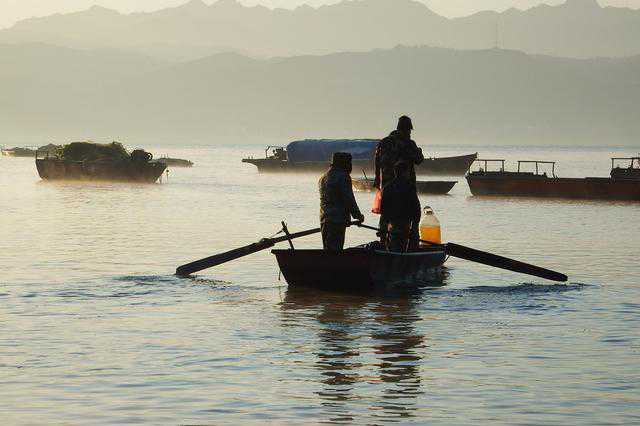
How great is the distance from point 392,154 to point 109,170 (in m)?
67.6

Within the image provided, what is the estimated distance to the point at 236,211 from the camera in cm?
5256

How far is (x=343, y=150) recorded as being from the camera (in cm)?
10069

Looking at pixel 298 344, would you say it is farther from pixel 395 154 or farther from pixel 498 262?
pixel 498 262

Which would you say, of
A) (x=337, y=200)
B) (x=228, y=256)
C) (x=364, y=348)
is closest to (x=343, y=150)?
(x=228, y=256)

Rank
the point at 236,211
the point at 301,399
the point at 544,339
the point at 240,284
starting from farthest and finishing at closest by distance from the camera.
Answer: the point at 236,211 → the point at 240,284 → the point at 544,339 → the point at 301,399

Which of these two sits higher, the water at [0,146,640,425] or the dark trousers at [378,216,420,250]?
the dark trousers at [378,216,420,250]

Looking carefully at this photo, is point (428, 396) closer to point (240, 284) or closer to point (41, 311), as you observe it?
point (41, 311)

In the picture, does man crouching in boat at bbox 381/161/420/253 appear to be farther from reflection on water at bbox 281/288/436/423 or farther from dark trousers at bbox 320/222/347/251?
dark trousers at bbox 320/222/347/251

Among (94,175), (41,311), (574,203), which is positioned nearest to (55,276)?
(41,311)

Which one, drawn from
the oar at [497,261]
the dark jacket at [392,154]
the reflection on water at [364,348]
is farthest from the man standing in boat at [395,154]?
the reflection on water at [364,348]

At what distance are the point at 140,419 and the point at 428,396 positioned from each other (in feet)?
8.99

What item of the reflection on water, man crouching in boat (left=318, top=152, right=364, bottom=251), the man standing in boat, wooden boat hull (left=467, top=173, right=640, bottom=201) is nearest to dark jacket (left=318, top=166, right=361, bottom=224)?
man crouching in boat (left=318, top=152, right=364, bottom=251)

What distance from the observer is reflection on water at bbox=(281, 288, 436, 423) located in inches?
458

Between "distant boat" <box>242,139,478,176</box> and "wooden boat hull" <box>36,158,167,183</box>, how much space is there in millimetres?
17753
